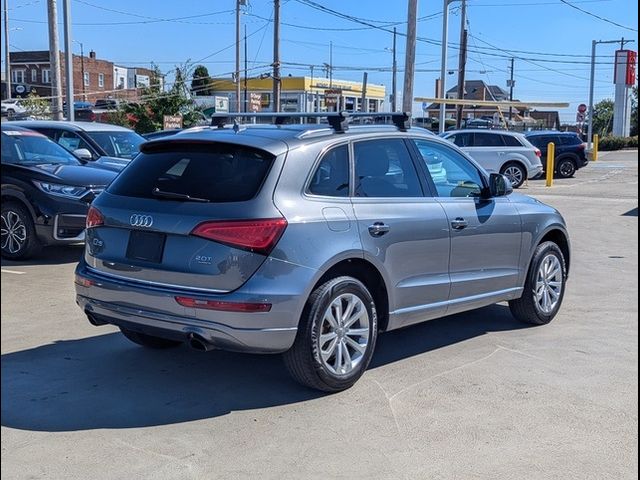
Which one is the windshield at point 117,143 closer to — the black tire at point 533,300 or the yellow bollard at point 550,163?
the black tire at point 533,300

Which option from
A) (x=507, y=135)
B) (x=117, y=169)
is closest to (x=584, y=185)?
(x=507, y=135)

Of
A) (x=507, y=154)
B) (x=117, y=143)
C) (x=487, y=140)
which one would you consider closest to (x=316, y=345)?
(x=117, y=143)

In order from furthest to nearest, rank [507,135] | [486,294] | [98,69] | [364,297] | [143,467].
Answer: [98,69], [507,135], [486,294], [364,297], [143,467]

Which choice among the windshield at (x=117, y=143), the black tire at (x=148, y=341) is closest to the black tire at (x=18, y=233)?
the windshield at (x=117, y=143)

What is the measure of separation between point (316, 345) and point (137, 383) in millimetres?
1311

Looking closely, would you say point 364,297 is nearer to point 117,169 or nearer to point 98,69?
point 117,169

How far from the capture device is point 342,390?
16.5ft

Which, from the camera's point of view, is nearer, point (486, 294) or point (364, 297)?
point (364, 297)

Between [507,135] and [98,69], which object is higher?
[98,69]

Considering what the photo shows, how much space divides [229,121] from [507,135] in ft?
63.0

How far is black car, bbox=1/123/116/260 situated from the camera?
362 inches

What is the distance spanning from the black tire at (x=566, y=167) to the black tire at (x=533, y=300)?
2317 cm

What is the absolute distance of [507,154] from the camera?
2398cm

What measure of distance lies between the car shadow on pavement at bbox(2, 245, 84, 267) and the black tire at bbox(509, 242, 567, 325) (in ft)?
18.8
